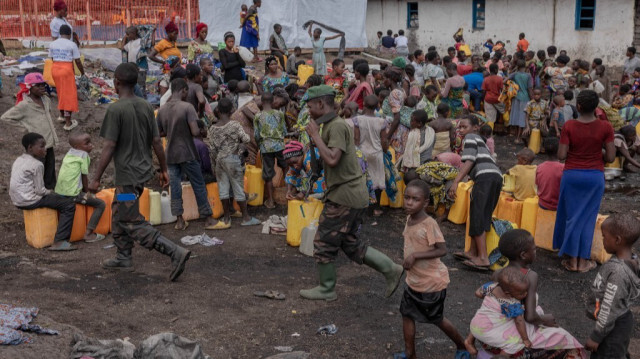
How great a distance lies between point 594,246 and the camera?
7836mm

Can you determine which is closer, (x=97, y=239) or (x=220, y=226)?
(x=97, y=239)

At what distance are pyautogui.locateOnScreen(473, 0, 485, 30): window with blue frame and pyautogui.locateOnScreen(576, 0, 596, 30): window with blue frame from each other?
175 inches

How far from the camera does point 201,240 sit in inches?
328

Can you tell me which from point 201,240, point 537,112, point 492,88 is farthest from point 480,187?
point 492,88

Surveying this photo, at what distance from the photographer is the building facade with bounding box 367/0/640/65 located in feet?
74.4

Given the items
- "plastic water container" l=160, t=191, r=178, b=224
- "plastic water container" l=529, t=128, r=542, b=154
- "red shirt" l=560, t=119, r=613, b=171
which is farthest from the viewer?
"plastic water container" l=529, t=128, r=542, b=154

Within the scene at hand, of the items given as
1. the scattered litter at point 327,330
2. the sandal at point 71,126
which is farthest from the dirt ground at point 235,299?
the sandal at point 71,126

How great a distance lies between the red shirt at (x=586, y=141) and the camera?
702 centimetres

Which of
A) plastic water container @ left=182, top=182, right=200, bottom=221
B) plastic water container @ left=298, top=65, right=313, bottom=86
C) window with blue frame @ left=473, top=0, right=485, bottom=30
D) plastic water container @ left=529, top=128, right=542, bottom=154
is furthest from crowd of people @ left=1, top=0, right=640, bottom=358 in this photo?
window with blue frame @ left=473, top=0, right=485, bottom=30

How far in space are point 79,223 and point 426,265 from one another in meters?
4.71

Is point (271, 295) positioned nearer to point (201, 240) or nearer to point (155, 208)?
point (201, 240)

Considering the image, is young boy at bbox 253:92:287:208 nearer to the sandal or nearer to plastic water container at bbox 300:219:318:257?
plastic water container at bbox 300:219:318:257

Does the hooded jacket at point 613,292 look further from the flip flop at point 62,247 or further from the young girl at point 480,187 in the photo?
the flip flop at point 62,247

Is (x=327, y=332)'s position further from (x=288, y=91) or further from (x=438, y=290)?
(x=288, y=91)
